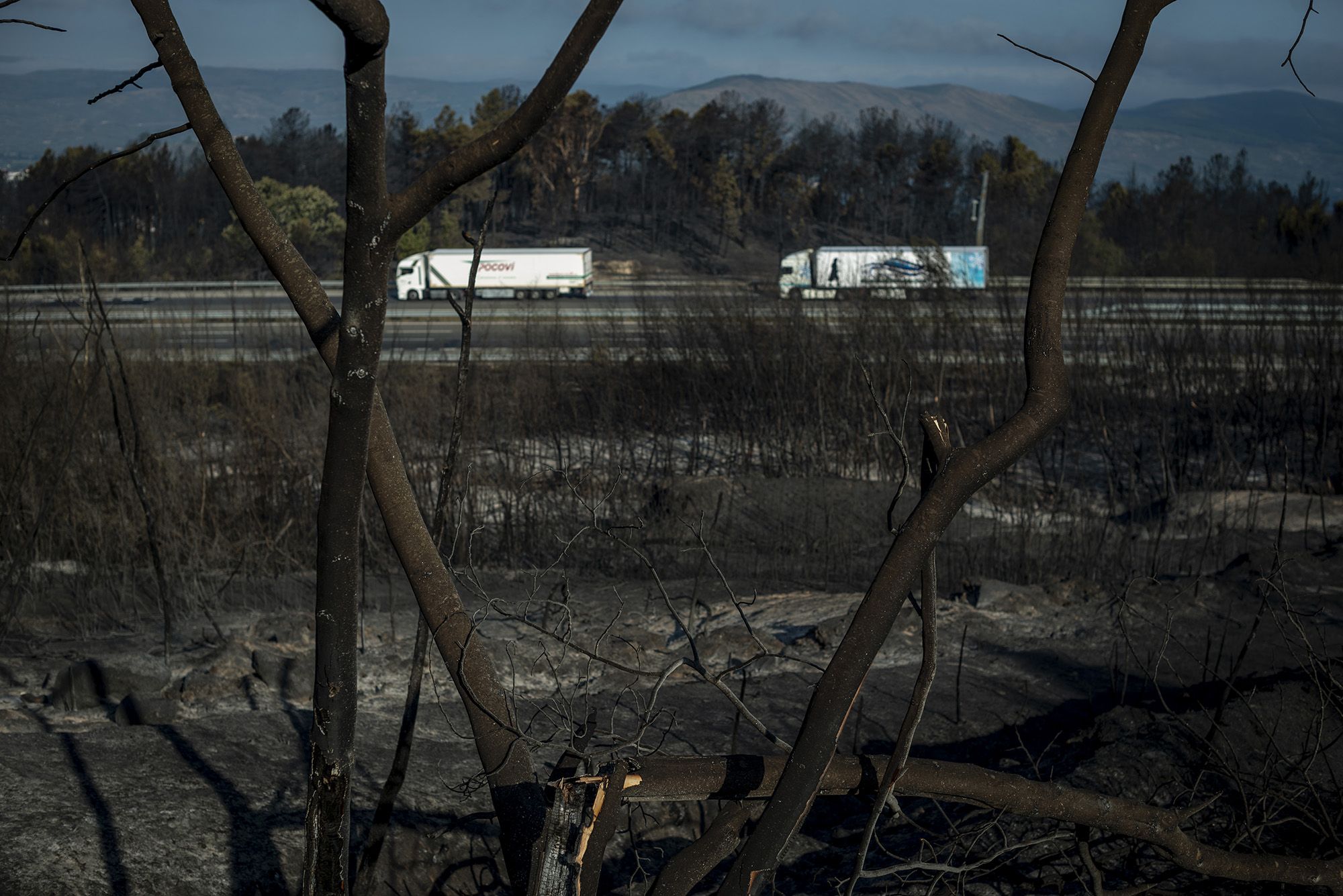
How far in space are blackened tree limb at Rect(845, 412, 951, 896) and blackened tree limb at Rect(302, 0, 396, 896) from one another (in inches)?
34.2

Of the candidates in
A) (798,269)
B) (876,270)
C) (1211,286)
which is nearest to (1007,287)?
(1211,286)

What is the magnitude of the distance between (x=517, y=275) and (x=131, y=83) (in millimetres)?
25682

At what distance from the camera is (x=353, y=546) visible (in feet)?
5.57

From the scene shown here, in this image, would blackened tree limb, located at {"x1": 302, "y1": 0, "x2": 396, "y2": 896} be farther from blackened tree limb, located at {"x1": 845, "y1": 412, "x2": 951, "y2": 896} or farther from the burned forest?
blackened tree limb, located at {"x1": 845, "y1": 412, "x2": 951, "y2": 896}

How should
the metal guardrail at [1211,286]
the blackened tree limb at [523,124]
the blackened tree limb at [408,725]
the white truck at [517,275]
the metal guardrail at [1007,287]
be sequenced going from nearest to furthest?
the blackened tree limb at [523,124], the blackened tree limb at [408,725], the metal guardrail at [1007,287], the metal guardrail at [1211,286], the white truck at [517,275]

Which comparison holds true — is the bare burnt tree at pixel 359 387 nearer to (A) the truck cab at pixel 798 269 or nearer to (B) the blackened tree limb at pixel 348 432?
(B) the blackened tree limb at pixel 348 432

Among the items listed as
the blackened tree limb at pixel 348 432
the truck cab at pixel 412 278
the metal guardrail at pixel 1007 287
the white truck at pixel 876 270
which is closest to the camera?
the blackened tree limb at pixel 348 432

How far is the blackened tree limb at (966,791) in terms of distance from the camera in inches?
68.0

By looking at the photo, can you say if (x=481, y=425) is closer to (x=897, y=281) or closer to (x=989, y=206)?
(x=897, y=281)

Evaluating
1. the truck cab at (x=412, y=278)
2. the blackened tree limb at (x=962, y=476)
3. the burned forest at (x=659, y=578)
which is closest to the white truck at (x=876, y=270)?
the burned forest at (x=659, y=578)

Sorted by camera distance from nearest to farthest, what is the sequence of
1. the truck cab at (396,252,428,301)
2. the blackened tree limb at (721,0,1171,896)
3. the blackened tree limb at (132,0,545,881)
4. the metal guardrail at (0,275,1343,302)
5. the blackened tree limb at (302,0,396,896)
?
the blackened tree limb at (302,0,396,896) → the blackened tree limb at (721,0,1171,896) → the blackened tree limb at (132,0,545,881) → the metal guardrail at (0,275,1343,302) → the truck cab at (396,252,428,301)

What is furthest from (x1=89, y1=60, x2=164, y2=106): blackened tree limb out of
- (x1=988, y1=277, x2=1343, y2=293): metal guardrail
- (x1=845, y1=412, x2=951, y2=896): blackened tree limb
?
(x1=988, y1=277, x2=1343, y2=293): metal guardrail

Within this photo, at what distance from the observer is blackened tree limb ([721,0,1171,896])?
1641 mm

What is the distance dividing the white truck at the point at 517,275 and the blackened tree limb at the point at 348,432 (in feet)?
80.0
